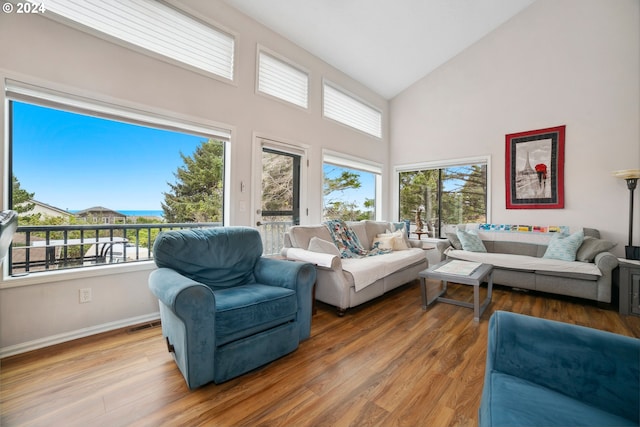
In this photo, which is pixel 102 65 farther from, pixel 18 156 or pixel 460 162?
pixel 460 162

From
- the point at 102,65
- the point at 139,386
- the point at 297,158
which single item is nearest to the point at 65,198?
the point at 102,65

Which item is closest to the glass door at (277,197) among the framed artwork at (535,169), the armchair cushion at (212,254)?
the armchair cushion at (212,254)

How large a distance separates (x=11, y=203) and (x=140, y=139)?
2.07 meters

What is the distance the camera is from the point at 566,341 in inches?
39.5

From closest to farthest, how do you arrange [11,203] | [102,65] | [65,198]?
[11,203] → [102,65] → [65,198]

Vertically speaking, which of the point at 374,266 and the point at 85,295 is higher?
the point at 374,266

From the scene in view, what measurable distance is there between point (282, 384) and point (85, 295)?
1.82 metres

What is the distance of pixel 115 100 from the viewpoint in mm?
2281

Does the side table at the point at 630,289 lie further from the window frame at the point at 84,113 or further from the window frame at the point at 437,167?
the window frame at the point at 84,113

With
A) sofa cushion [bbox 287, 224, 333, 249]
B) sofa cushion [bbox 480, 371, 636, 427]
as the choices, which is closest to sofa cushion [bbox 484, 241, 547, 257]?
sofa cushion [bbox 287, 224, 333, 249]

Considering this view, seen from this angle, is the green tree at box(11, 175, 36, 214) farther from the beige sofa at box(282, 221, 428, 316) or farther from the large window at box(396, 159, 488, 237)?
the large window at box(396, 159, 488, 237)

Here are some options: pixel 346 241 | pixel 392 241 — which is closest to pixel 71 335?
pixel 346 241

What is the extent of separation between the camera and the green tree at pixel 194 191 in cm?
417

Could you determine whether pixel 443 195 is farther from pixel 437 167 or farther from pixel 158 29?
pixel 158 29
